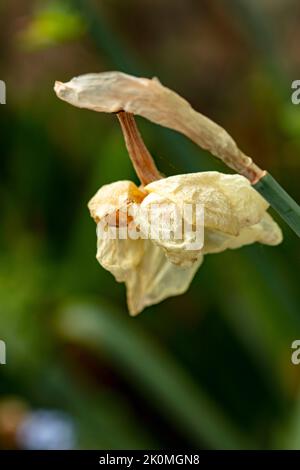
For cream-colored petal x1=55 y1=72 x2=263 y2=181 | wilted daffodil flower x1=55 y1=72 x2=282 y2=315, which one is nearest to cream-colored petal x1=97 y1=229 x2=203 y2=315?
wilted daffodil flower x1=55 y1=72 x2=282 y2=315

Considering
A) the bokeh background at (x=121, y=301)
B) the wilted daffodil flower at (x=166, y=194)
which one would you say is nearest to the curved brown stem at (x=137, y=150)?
the wilted daffodil flower at (x=166, y=194)

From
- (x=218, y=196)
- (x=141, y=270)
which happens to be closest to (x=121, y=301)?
(x=141, y=270)

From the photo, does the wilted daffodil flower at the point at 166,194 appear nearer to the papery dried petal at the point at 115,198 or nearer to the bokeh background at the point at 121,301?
the papery dried petal at the point at 115,198

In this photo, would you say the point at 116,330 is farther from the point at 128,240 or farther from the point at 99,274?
the point at 128,240

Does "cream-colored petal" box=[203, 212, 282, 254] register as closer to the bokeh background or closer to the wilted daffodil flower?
the wilted daffodil flower

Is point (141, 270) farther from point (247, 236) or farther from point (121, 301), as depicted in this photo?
point (121, 301)

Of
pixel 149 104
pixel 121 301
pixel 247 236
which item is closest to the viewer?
pixel 149 104
